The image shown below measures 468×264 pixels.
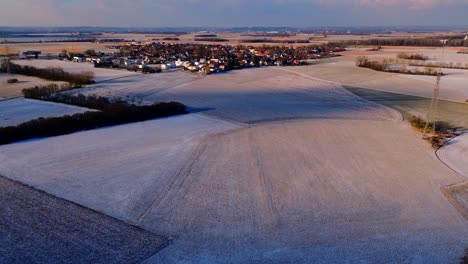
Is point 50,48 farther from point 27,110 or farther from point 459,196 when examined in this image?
point 459,196

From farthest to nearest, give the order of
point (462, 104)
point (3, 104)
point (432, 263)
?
point (462, 104), point (3, 104), point (432, 263)

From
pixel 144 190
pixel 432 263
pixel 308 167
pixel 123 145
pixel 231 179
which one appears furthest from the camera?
pixel 123 145

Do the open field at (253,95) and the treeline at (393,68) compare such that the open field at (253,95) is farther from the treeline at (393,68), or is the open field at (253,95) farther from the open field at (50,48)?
the open field at (50,48)

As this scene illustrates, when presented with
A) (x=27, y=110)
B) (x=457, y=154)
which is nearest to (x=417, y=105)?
(x=457, y=154)

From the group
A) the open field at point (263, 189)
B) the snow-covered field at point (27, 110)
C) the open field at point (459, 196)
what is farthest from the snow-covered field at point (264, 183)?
the snow-covered field at point (27, 110)

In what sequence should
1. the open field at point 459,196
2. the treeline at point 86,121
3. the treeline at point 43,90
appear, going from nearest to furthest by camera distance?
the open field at point 459,196, the treeline at point 86,121, the treeline at point 43,90

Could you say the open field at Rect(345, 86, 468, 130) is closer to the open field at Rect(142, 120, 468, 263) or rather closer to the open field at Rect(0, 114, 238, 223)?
the open field at Rect(142, 120, 468, 263)

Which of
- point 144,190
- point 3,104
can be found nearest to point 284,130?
point 144,190

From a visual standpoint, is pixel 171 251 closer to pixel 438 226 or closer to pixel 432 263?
A: pixel 432 263
